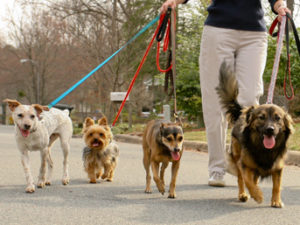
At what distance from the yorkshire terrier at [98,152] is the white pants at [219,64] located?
1536 millimetres

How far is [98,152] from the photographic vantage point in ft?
21.0

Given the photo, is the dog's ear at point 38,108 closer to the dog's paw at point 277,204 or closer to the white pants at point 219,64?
the white pants at point 219,64

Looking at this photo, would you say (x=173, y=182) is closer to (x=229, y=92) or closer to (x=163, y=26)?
(x=229, y=92)

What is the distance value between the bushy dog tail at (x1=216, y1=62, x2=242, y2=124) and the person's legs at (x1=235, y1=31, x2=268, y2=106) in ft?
1.71

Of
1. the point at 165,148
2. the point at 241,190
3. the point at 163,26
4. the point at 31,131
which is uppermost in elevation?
the point at 163,26

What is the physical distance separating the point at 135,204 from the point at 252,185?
1122mm

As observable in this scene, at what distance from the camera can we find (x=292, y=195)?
4.81m

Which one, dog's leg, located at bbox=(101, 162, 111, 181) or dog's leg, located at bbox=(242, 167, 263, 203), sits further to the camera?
dog's leg, located at bbox=(101, 162, 111, 181)

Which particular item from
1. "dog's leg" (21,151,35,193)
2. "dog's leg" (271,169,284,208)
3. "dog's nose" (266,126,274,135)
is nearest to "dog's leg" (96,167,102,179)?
"dog's leg" (21,151,35,193)

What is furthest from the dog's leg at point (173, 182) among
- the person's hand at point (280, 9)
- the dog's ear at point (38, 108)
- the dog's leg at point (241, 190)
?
the person's hand at point (280, 9)

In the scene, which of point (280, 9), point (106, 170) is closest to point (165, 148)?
point (106, 170)

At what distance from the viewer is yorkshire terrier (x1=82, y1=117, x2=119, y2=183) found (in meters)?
6.20

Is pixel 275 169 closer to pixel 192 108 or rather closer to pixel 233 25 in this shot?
pixel 233 25

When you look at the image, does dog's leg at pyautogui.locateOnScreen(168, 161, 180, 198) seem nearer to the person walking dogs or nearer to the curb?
the person walking dogs
